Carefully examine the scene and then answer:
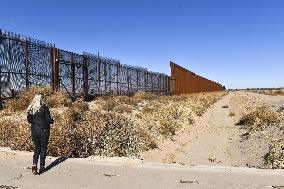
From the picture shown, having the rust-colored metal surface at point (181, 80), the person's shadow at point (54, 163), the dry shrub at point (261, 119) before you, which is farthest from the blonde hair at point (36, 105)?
the rust-colored metal surface at point (181, 80)

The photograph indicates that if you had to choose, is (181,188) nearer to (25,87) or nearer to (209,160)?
(209,160)

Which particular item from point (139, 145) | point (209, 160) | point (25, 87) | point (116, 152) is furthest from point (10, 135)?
point (25, 87)

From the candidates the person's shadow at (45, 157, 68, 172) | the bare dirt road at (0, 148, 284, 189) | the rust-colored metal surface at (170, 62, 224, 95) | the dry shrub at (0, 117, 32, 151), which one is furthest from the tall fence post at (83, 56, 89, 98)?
the rust-colored metal surface at (170, 62, 224, 95)

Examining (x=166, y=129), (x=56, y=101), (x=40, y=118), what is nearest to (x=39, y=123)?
(x=40, y=118)

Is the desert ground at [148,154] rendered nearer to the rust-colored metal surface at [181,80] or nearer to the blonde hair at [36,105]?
the blonde hair at [36,105]

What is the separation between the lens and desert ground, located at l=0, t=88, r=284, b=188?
24.5ft

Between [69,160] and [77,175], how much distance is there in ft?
4.19

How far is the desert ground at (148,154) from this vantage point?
7482 millimetres

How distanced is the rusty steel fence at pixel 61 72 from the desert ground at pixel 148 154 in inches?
70.3

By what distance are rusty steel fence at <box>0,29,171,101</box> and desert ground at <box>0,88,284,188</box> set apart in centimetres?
179

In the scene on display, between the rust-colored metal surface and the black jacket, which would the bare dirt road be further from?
the rust-colored metal surface

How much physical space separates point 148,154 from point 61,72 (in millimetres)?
12401

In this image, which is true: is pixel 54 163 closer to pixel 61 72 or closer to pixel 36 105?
pixel 36 105

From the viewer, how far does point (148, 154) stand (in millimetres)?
12938
